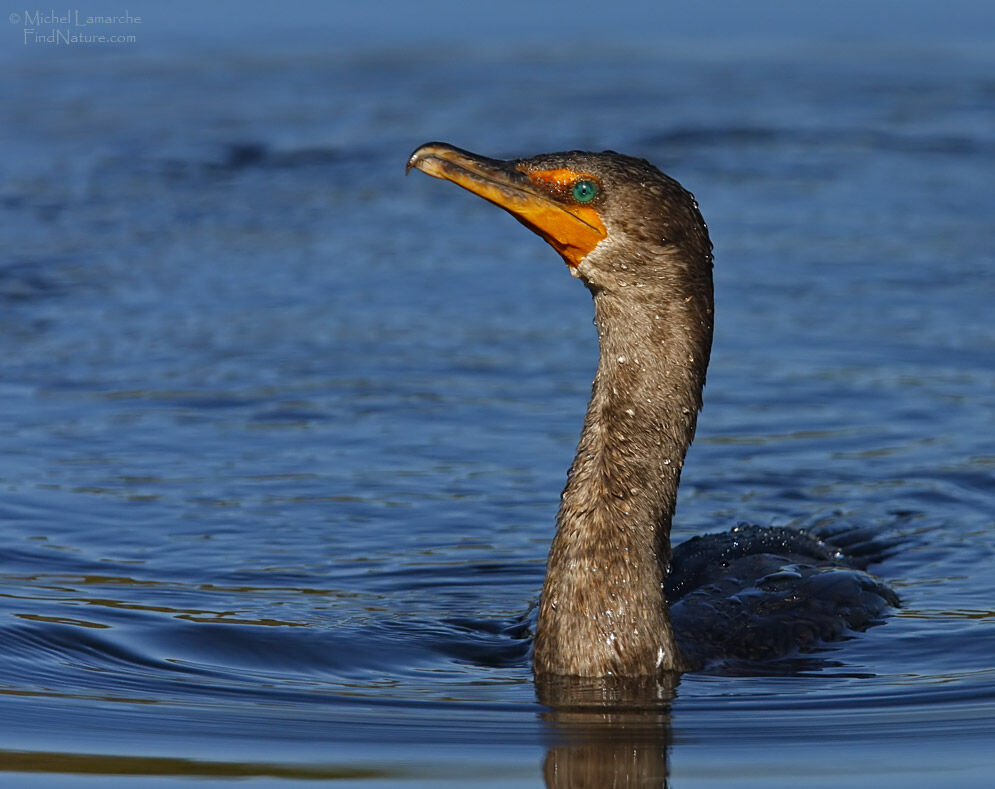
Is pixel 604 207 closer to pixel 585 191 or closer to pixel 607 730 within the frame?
pixel 585 191

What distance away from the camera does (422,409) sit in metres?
9.14

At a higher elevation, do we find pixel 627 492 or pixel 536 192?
pixel 536 192

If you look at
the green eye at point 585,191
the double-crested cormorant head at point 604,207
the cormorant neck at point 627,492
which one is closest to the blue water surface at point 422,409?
the cormorant neck at point 627,492

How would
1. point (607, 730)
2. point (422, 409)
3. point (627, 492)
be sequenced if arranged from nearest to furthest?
point (607, 730), point (627, 492), point (422, 409)

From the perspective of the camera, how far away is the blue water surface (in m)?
5.31

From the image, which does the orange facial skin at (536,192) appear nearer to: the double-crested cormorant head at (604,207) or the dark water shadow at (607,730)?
the double-crested cormorant head at (604,207)

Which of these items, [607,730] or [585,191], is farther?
[585,191]

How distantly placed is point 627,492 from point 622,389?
33cm

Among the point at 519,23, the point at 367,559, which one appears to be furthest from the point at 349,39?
the point at 367,559

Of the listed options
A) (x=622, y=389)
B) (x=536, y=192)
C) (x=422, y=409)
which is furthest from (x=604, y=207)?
(x=422, y=409)

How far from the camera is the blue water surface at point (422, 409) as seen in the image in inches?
209

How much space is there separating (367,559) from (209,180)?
6.87 meters

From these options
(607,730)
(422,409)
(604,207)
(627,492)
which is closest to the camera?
(607,730)

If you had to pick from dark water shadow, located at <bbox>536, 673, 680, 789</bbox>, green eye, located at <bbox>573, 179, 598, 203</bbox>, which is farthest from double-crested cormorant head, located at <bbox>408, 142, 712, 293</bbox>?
dark water shadow, located at <bbox>536, 673, 680, 789</bbox>
